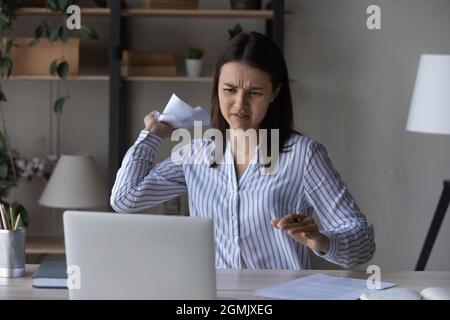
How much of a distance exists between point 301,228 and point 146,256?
464 millimetres

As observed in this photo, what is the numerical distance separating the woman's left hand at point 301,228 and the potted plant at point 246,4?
177cm

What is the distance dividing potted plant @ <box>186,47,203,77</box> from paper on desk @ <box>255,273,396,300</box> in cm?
179

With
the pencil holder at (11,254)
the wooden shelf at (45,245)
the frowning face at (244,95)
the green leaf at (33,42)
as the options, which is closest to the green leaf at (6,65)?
the green leaf at (33,42)

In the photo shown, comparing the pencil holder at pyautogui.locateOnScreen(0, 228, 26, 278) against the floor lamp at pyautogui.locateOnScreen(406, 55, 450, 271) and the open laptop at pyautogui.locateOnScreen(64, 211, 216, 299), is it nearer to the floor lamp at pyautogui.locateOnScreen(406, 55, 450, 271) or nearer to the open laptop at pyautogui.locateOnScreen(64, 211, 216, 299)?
the open laptop at pyautogui.locateOnScreen(64, 211, 216, 299)

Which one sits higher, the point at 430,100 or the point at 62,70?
the point at 62,70

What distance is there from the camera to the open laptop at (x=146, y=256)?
4.52 ft

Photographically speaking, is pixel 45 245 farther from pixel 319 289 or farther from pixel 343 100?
pixel 319 289

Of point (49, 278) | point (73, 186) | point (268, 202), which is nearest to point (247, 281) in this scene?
point (268, 202)

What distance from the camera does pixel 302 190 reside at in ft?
7.03

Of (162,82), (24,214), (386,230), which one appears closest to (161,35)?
(162,82)

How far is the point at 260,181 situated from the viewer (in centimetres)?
214

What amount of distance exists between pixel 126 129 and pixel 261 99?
166 centimetres

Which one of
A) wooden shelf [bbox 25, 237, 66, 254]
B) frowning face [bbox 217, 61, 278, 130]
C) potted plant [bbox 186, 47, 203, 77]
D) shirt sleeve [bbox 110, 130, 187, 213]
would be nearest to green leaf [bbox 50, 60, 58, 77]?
potted plant [bbox 186, 47, 203, 77]

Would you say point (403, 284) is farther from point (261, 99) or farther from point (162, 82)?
point (162, 82)
